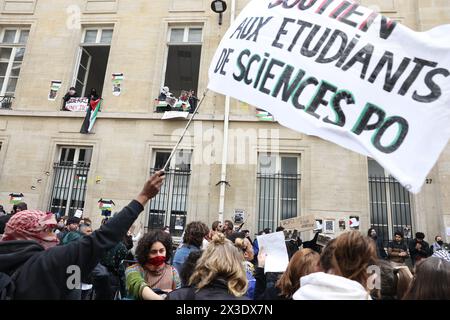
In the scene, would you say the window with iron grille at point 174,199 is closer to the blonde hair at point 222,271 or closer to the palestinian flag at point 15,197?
the palestinian flag at point 15,197

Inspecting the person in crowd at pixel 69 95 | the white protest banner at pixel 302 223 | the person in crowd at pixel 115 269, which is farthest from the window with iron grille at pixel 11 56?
the white protest banner at pixel 302 223

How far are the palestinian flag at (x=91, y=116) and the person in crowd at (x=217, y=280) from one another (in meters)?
10.1

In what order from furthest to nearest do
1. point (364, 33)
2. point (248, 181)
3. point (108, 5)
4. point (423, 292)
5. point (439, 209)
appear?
point (108, 5)
point (248, 181)
point (439, 209)
point (364, 33)
point (423, 292)

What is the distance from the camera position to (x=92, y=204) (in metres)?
10.6

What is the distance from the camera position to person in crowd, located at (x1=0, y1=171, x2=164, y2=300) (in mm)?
1749

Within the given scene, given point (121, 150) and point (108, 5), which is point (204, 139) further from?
point (108, 5)

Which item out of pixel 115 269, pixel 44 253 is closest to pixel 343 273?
pixel 44 253

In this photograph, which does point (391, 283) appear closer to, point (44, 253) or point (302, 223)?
point (44, 253)

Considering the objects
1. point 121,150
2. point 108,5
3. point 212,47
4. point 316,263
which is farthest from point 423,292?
point 108,5

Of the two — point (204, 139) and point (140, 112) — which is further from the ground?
point (140, 112)

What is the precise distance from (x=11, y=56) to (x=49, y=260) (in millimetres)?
14095

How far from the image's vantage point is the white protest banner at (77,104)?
11742mm

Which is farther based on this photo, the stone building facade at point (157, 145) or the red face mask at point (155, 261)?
the stone building facade at point (157, 145)

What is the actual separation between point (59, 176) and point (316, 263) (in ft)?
35.5
